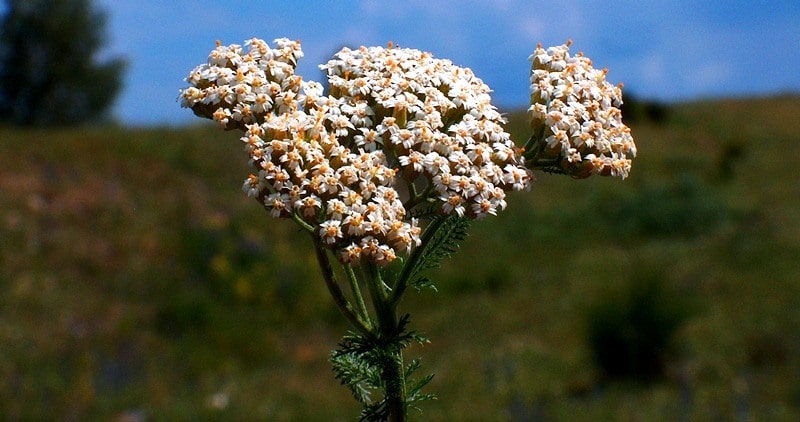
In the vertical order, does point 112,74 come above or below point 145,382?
above

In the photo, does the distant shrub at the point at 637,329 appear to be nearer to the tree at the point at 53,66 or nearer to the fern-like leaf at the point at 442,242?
the fern-like leaf at the point at 442,242

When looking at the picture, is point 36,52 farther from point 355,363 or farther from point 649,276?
point 355,363

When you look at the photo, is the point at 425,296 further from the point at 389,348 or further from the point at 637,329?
the point at 389,348

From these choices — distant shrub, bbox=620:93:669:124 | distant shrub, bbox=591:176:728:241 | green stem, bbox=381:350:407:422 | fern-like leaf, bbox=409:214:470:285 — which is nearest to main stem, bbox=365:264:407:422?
green stem, bbox=381:350:407:422

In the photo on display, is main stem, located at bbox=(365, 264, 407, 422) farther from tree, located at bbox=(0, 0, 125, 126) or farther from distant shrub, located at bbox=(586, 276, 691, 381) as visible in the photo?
tree, located at bbox=(0, 0, 125, 126)

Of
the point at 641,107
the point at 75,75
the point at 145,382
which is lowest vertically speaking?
the point at 145,382

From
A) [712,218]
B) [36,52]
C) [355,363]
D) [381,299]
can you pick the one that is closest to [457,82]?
[381,299]

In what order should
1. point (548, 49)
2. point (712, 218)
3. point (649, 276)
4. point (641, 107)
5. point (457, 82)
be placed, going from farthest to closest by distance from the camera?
point (641, 107) < point (712, 218) < point (649, 276) < point (548, 49) < point (457, 82)
